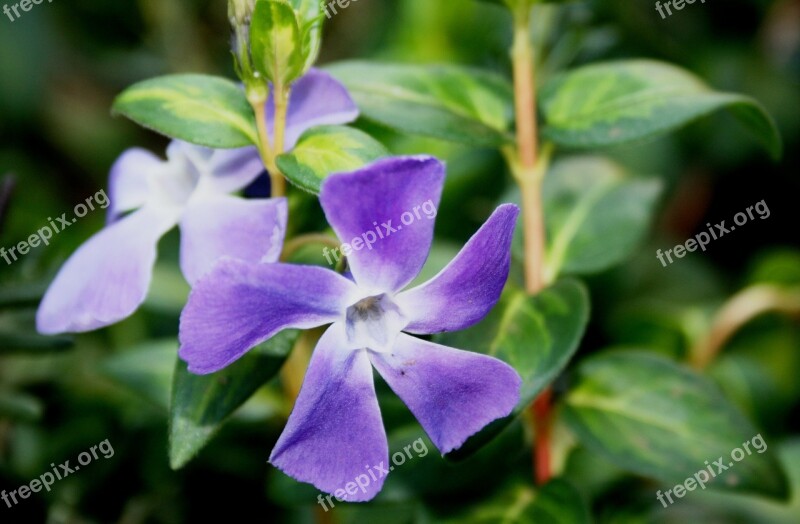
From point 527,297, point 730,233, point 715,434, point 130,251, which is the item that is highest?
point 130,251

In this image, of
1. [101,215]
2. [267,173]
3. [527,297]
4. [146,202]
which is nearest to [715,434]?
[527,297]

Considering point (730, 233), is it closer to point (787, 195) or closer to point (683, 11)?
point (787, 195)

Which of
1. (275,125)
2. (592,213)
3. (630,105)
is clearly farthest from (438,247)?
(275,125)

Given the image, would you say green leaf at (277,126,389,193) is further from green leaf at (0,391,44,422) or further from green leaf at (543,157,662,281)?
green leaf at (0,391,44,422)

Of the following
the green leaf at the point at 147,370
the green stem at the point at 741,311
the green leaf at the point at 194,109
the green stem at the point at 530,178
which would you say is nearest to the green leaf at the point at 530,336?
Answer: the green stem at the point at 530,178

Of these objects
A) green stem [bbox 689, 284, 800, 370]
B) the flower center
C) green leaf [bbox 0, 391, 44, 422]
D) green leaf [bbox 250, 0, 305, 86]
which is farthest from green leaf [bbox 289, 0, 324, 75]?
green stem [bbox 689, 284, 800, 370]

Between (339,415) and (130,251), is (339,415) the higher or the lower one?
the lower one

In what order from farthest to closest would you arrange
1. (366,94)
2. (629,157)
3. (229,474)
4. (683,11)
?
(683,11) < (629,157) < (229,474) < (366,94)
